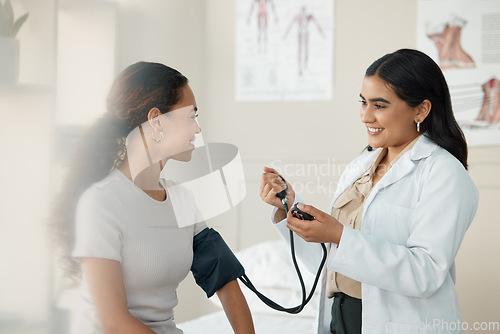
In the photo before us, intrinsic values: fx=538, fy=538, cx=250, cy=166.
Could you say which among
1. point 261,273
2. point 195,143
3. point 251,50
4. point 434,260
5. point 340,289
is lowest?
point 261,273

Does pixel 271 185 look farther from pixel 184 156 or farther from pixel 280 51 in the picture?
pixel 280 51

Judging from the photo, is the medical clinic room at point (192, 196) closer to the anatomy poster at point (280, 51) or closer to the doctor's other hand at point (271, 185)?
the doctor's other hand at point (271, 185)

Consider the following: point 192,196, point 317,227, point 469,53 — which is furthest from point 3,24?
point 469,53

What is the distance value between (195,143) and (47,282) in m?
0.32

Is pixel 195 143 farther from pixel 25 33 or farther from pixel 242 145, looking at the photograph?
pixel 242 145

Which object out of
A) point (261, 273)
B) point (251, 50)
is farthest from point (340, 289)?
point (251, 50)

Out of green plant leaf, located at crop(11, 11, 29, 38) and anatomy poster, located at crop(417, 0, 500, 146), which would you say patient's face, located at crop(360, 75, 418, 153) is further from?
anatomy poster, located at crop(417, 0, 500, 146)

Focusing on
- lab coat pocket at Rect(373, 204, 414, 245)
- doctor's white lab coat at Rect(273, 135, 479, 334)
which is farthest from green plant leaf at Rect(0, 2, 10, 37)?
lab coat pocket at Rect(373, 204, 414, 245)

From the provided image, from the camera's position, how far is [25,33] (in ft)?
2.00

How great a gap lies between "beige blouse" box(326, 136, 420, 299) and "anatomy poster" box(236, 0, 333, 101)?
1.12 metres

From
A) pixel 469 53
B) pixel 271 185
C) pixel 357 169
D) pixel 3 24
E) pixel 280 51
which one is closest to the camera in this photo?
pixel 3 24

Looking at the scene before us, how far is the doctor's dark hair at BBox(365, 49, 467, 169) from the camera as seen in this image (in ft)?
3.68

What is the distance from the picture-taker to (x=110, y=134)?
2.31ft

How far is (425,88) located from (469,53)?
3.72 ft
